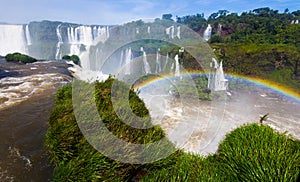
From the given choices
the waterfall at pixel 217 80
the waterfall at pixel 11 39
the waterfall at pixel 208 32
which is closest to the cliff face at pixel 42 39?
the waterfall at pixel 11 39

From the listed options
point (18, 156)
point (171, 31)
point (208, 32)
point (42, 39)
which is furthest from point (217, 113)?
point (42, 39)

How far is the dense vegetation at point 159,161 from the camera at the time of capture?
3.86m

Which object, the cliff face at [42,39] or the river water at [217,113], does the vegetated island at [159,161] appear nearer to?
the river water at [217,113]

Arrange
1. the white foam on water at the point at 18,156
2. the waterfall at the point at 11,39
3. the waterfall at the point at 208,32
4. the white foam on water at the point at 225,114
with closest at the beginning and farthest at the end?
the white foam on water at the point at 18,156
the white foam on water at the point at 225,114
the waterfall at the point at 11,39
the waterfall at the point at 208,32

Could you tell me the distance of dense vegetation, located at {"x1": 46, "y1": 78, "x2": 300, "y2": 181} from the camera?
3861 millimetres

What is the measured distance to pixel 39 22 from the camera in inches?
2712

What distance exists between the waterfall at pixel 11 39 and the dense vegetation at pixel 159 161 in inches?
2211

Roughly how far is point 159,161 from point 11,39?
6005 cm

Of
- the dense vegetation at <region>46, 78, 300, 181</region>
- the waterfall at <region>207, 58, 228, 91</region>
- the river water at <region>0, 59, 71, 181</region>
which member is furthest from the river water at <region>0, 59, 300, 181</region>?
the waterfall at <region>207, 58, 228, 91</region>

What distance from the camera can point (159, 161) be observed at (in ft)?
14.8

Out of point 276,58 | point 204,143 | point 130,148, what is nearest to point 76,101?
point 130,148

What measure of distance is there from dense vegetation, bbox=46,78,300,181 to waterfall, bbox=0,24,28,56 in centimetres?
5617

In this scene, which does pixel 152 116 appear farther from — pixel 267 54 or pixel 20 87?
pixel 267 54

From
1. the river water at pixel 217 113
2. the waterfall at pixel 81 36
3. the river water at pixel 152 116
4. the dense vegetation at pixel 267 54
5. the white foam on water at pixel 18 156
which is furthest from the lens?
the waterfall at pixel 81 36
